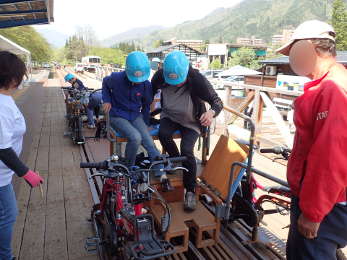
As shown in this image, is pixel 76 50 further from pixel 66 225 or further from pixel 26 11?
pixel 66 225

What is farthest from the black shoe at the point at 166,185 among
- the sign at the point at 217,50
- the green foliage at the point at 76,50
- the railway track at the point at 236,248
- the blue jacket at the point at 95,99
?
the green foliage at the point at 76,50

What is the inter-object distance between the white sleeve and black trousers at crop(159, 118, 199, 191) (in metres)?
1.77

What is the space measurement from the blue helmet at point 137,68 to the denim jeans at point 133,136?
1.72 feet

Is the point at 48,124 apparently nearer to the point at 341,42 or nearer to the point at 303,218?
the point at 303,218

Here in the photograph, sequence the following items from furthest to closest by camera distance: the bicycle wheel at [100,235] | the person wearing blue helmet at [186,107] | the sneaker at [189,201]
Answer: the person wearing blue helmet at [186,107] → the sneaker at [189,201] → the bicycle wheel at [100,235]

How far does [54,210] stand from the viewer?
11.7 feet

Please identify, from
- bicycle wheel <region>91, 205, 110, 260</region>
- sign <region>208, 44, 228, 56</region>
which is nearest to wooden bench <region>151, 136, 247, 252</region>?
bicycle wheel <region>91, 205, 110, 260</region>

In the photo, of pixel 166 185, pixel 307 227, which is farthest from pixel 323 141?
pixel 166 185

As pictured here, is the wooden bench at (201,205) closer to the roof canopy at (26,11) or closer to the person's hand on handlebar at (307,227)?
the person's hand on handlebar at (307,227)

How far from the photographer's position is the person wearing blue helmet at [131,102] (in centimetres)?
350

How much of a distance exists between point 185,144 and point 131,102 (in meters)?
0.91

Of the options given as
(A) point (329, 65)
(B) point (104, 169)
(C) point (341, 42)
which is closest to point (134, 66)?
(B) point (104, 169)

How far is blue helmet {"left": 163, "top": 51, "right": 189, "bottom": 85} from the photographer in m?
3.18

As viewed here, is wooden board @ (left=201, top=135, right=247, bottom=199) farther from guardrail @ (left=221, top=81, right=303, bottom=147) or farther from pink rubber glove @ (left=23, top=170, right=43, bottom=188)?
guardrail @ (left=221, top=81, right=303, bottom=147)
